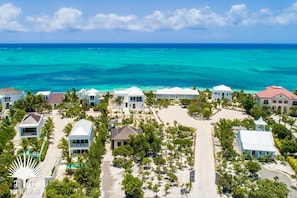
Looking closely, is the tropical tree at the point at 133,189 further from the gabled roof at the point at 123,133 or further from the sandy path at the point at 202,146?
the gabled roof at the point at 123,133

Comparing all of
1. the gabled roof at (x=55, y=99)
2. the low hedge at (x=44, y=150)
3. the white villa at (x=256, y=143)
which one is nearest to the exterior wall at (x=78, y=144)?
the low hedge at (x=44, y=150)

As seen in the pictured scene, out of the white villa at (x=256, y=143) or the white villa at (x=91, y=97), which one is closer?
the white villa at (x=256, y=143)

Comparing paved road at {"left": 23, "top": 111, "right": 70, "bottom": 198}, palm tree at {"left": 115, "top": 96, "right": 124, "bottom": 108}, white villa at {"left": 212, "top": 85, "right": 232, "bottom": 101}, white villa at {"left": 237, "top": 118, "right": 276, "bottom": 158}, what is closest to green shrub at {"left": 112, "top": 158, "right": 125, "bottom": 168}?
paved road at {"left": 23, "top": 111, "right": 70, "bottom": 198}

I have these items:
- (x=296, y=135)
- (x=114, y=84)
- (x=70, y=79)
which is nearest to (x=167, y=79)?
(x=114, y=84)

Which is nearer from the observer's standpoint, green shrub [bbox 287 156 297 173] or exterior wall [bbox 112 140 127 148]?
green shrub [bbox 287 156 297 173]

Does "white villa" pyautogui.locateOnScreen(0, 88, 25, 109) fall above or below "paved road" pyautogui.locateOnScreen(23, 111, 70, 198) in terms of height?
above

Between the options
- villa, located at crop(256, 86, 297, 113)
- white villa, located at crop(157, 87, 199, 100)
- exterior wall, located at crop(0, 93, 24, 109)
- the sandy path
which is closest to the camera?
the sandy path

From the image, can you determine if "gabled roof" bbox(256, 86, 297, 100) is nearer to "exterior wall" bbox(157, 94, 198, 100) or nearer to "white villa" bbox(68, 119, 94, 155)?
"exterior wall" bbox(157, 94, 198, 100)
